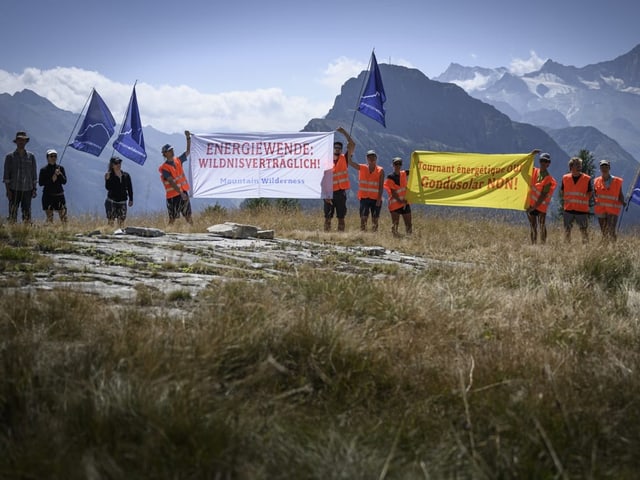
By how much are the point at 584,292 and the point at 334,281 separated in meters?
2.56

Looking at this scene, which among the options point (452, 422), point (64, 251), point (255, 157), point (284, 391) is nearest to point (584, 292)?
point (452, 422)

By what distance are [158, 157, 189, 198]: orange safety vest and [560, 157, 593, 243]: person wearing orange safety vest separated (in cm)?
893

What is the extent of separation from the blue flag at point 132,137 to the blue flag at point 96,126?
35 centimetres

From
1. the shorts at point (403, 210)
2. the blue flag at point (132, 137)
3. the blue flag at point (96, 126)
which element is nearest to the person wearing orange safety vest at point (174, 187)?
the blue flag at point (132, 137)

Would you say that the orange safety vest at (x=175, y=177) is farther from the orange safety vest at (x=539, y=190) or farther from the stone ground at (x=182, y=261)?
the orange safety vest at (x=539, y=190)

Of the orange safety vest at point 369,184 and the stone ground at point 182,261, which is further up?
the orange safety vest at point 369,184

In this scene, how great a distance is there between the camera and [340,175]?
13.1 metres

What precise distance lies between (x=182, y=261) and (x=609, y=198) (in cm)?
993

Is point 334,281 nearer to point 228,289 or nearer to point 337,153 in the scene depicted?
point 228,289

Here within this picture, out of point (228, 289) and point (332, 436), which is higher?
point (228, 289)

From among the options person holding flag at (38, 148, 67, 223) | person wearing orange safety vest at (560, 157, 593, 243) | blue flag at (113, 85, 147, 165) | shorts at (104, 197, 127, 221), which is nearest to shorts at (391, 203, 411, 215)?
person wearing orange safety vest at (560, 157, 593, 243)

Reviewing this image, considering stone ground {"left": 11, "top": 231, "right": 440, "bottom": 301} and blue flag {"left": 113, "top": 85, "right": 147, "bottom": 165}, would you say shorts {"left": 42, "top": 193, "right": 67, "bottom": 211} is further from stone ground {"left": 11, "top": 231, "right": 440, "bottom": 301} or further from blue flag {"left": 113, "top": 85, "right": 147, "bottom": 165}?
stone ground {"left": 11, "top": 231, "right": 440, "bottom": 301}

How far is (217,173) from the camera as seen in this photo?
14570 millimetres

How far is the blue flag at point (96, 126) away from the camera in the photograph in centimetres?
1502
